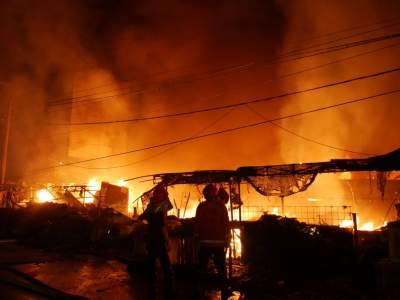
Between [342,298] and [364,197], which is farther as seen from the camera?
[364,197]

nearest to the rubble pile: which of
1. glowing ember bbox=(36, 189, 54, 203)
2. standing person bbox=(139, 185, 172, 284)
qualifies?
standing person bbox=(139, 185, 172, 284)

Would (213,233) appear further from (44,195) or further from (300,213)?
(44,195)

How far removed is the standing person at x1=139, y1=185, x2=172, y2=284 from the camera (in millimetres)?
5891

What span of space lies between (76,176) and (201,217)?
1050 inches

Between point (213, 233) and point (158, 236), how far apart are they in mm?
1135

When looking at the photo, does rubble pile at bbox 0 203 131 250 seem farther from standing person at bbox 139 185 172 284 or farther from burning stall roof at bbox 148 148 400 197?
standing person at bbox 139 185 172 284

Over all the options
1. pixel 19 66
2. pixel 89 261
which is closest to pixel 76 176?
pixel 19 66

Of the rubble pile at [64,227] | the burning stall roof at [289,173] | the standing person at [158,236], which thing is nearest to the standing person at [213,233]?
the standing person at [158,236]

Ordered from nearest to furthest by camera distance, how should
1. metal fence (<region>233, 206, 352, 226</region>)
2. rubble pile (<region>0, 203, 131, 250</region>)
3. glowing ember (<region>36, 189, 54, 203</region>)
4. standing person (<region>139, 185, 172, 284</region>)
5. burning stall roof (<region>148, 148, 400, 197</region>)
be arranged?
1. standing person (<region>139, 185, 172, 284</region>)
2. burning stall roof (<region>148, 148, 400, 197</region>)
3. rubble pile (<region>0, 203, 131, 250</region>)
4. metal fence (<region>233, 206, 352, 226</region>)
5. glowing ember (<region>36, 189, 54, 203</region>)

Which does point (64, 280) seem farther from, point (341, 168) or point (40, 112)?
point (40, 112)

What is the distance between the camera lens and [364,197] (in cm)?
3177

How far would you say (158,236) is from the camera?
235 inches

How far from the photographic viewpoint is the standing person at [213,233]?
620 centimetres

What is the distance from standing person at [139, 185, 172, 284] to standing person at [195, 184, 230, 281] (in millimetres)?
750
